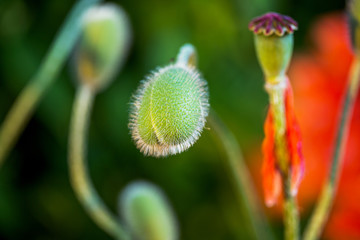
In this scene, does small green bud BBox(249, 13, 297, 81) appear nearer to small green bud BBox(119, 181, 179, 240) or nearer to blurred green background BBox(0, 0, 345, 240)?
small green bud BBox(119, 181, 179, 240)

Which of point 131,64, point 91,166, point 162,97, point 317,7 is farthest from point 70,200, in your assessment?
point 162,97

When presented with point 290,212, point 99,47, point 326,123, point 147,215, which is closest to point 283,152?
point 290,212

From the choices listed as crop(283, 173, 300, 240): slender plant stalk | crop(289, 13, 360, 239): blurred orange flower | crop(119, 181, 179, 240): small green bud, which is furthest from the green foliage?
crop(289, 13, 360, 239): blurred orange flower

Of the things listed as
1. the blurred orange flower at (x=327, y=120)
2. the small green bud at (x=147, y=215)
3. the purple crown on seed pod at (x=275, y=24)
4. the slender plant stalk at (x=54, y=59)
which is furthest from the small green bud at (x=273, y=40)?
the blurred orange flower at (x=327, y=120)

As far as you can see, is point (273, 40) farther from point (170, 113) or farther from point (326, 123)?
point (326, 123)

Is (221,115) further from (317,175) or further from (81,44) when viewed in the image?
(81,44)

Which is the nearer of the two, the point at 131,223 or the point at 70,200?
the point at 131,223

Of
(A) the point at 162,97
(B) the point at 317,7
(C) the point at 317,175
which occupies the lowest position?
(C) the point at 317,175
